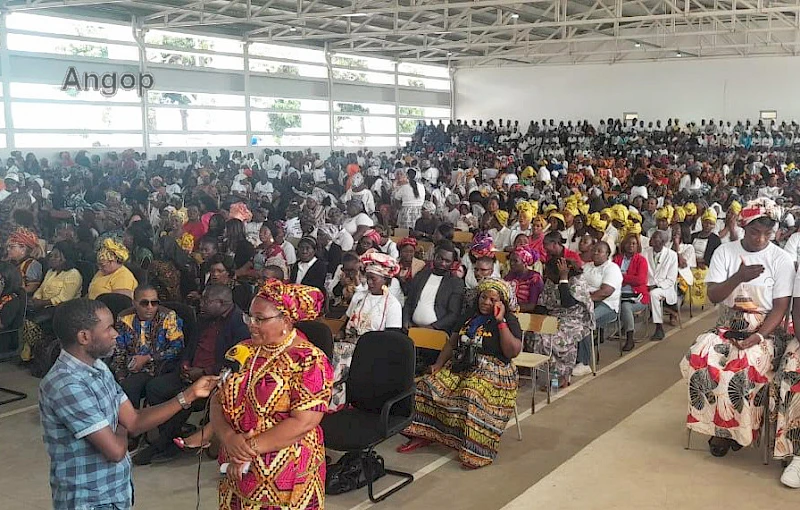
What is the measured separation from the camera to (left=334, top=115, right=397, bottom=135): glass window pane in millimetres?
25675

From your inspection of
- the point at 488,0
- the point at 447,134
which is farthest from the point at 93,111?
the point at 447,134

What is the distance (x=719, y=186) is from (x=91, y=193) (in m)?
10.1

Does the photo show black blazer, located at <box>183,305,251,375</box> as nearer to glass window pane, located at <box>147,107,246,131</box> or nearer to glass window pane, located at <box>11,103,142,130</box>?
glass window pane, located at <box>11,103,142,130</box>

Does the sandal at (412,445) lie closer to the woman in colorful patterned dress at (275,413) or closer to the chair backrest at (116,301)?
the chair backrest at (116,301)

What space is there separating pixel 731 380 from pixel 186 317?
10.9 feet

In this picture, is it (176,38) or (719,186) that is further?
(176,38)

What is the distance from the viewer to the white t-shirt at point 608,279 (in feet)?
23.1

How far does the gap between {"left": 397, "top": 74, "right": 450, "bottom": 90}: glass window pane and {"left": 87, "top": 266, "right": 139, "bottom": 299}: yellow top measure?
74.9 feet

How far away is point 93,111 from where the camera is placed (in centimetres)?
1800

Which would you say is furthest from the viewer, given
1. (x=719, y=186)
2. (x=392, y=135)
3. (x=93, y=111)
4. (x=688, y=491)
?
(x=392, y=135)

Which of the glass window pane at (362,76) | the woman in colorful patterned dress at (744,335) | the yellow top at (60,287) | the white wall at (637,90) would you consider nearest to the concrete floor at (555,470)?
the woman in colorful patterned dress at (744,335)

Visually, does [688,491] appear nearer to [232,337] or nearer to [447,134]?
[232,337]

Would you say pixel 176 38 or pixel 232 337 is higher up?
pixel 176 38

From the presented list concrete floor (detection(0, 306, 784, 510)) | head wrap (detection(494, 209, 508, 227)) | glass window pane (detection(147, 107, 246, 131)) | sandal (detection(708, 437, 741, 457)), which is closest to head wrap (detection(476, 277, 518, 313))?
concrete floor (detection(0, 306, 784, 510))
